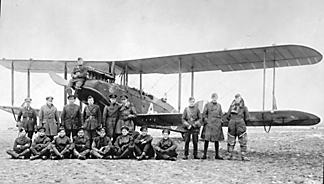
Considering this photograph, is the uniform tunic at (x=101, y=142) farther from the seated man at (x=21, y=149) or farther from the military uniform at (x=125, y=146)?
the seated man at (x=21, y=149)

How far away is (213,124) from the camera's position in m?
7.78

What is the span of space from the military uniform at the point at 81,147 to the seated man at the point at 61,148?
150 mm

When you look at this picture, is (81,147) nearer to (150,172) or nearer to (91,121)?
(91,121)

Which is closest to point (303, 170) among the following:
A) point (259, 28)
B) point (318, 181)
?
point (318, 181)

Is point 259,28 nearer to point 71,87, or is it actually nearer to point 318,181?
point 71,87

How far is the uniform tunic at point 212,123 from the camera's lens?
25.2ft

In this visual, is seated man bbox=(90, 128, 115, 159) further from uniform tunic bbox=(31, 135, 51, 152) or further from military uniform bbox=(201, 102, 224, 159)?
military uniform bbox=(201, 102, 224, 159)

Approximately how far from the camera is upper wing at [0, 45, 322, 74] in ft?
29.3

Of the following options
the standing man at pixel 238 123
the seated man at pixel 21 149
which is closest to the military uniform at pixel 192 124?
the standing man at pixel 238 123

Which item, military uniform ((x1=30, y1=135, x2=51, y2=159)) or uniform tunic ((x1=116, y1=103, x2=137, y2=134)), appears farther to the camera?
uniform tunic ((x1=116, y1=103, x2=137, y2=134))

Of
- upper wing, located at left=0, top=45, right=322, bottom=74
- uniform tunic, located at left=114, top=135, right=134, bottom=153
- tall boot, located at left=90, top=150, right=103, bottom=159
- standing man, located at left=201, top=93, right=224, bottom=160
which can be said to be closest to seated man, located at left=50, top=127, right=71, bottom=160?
tall boot, located at left=90, top=150, right=103, bottom=159

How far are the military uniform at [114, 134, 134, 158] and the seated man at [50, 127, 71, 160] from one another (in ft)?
3.76

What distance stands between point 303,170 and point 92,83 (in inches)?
241

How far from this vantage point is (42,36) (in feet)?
47.8
